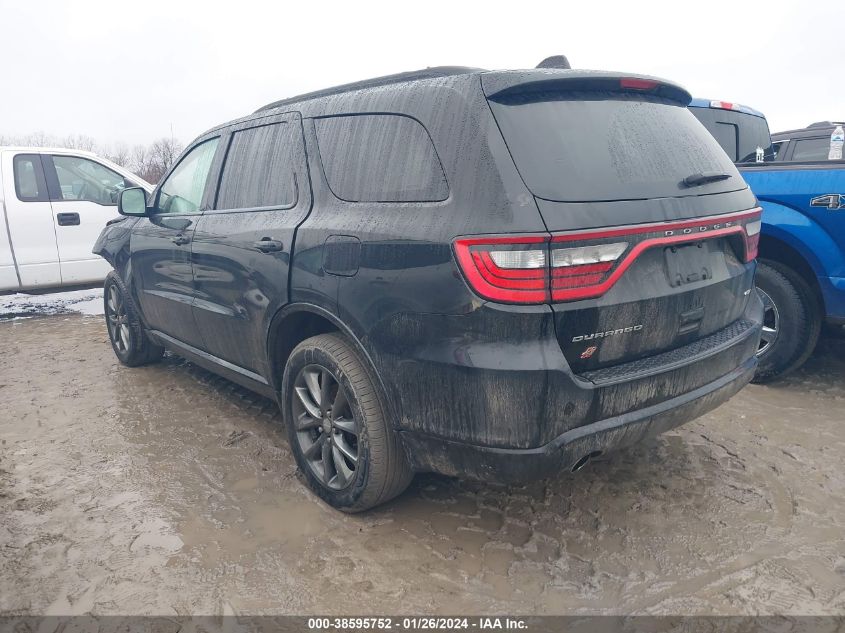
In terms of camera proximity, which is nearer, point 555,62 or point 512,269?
point 512,269

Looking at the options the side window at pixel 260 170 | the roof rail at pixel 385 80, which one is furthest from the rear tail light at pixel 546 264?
the side window at pixel 260 170

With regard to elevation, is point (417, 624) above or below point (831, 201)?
below

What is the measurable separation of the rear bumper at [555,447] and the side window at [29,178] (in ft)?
20.2

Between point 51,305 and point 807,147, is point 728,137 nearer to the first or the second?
point 807,147

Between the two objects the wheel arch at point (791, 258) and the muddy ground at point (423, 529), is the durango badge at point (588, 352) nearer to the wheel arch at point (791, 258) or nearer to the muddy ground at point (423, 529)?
the muddy ground at point (423, 529)

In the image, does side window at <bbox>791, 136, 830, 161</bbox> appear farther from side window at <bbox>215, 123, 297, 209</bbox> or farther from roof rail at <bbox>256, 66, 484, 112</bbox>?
side window at <bbox>215, 123, 297, 209</bbox>

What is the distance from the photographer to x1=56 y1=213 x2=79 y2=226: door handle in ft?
22.0

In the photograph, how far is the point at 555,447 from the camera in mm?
2078

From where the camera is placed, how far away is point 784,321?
406 cm

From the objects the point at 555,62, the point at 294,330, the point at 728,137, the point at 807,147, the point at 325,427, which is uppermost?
the point at 555,62

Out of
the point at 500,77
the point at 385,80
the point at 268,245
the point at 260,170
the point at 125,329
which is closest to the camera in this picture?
the point at 500,77

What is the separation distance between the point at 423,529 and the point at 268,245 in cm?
148

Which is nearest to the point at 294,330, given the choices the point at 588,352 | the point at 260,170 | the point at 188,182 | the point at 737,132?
the point at 260,170

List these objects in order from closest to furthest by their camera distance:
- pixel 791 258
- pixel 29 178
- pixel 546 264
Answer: pixel 546 264
pixel 791 258
pixel 29 178
